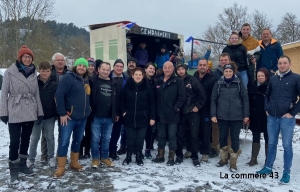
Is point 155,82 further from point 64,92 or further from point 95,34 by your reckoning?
point 95,34

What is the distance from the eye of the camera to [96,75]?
4.75m

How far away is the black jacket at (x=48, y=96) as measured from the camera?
4.25m

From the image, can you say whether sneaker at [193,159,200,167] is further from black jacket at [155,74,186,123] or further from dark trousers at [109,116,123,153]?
dark trousers at [109,116,123,153]

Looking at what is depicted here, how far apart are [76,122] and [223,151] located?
2.53m

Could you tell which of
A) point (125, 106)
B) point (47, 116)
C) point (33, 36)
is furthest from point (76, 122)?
point (33, 36)

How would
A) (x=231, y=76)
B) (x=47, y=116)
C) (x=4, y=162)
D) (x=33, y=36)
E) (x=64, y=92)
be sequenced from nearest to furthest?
(x=64, y=92) → (x=47, y=116) → (x=231, y=76) → (x=4, y=162) → (x=33, y=36)

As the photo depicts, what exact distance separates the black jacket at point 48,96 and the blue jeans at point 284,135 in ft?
11.0

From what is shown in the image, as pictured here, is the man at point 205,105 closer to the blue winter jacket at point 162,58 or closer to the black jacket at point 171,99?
the black jacket at point 171,99

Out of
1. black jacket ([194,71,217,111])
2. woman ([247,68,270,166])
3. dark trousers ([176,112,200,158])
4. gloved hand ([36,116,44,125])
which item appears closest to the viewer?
gloved hand ([36,116,44,125])

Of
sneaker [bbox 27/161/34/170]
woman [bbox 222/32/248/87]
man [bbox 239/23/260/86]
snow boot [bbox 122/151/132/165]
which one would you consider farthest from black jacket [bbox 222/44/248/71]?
sneaker [bbox 27/161/34/170]

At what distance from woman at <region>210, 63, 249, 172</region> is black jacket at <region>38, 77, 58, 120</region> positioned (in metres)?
2.61

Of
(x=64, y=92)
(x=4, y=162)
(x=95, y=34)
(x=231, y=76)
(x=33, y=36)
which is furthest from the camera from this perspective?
(x=33, y=36)

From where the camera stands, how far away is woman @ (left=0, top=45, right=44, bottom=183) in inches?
151

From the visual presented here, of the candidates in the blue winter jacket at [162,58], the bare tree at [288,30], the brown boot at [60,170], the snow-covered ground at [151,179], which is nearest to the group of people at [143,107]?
the brown boot at [60,170]
